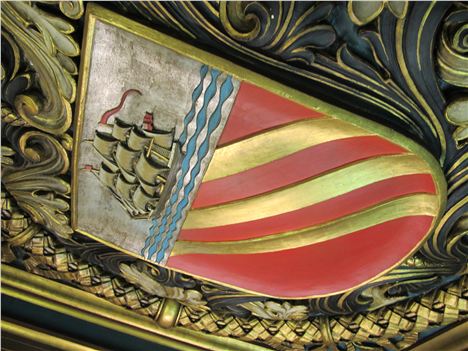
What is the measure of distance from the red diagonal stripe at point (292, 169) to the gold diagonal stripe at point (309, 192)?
0.07 ft

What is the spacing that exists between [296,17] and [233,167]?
0.45 meters

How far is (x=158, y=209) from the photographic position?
1.94 m

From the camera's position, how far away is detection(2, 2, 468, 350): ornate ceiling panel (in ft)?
4.89

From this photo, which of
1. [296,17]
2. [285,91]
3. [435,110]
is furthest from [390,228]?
[296,17]

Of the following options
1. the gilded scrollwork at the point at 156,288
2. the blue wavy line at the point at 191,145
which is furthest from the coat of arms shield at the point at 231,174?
the gilded scrollwork at the point at 156,288

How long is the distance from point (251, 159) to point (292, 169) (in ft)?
0.35

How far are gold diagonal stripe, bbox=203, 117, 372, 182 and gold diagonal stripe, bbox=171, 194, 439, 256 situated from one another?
1.00 ft

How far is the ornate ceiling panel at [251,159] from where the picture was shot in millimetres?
1491

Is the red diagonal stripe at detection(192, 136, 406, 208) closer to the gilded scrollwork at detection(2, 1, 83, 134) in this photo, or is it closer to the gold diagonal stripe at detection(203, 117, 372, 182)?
the gold diagonal stripe at detection(203, 117, 372, 182)

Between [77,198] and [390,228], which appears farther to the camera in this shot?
[77,198]

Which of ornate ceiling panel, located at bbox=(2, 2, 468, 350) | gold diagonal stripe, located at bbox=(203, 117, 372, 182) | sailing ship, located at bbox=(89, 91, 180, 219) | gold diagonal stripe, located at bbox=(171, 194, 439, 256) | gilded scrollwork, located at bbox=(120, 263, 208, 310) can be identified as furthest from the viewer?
gilded scrollwork, located at bbox=(120, 263, 208, 310)

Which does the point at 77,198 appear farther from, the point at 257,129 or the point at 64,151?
the point at 257,129

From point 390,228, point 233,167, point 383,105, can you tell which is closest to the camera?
point 383,105

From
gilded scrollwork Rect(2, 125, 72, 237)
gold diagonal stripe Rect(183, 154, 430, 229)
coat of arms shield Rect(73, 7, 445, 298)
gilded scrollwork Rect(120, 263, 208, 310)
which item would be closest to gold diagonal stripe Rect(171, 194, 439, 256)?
coat of arms shield Rect(73, 7, 445, 298)
